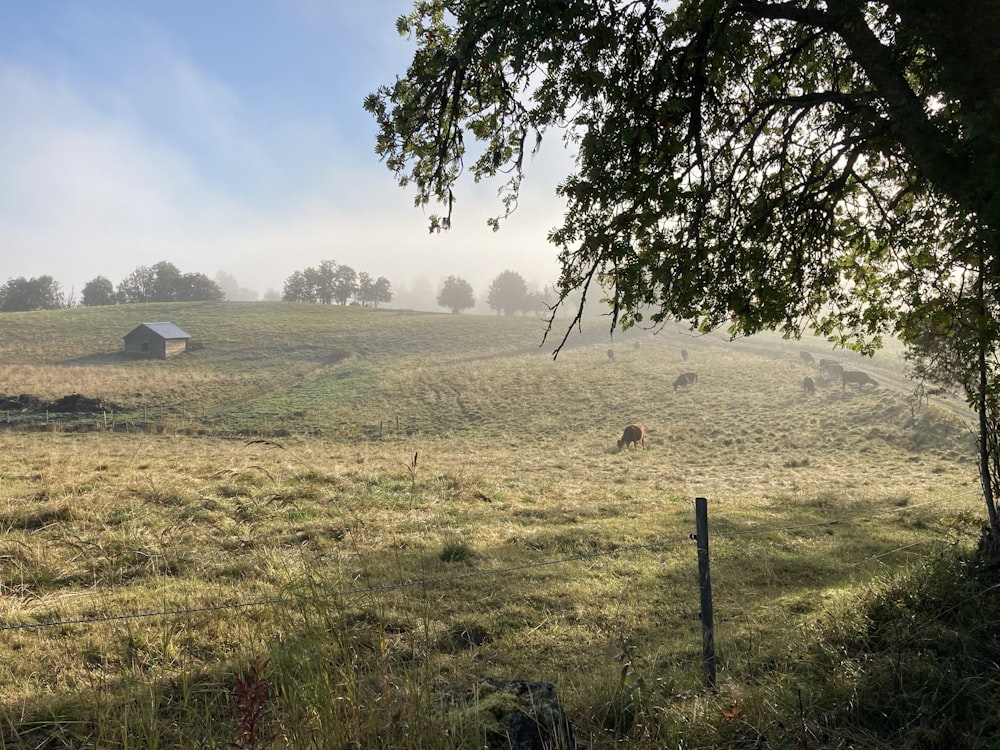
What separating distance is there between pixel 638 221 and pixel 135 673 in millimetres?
5474

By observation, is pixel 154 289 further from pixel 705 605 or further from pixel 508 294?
pixel 705 605

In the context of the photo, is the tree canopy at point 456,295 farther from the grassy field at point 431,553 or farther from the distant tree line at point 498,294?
the grassy field at point 431,553

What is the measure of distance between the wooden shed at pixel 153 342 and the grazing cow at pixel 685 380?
45204 millimetres

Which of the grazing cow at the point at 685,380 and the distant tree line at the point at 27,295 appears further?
the distant tree line at the point at 27,295

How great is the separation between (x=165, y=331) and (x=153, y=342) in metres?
1.78

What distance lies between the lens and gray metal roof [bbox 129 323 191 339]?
53594mm

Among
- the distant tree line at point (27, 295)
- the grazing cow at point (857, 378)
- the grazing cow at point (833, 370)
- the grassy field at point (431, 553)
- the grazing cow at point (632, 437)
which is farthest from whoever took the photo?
the distant tree line at point (27, 295)

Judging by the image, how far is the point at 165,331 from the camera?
180ft

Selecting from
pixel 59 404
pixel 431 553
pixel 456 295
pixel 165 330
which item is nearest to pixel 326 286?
pixel 456 295

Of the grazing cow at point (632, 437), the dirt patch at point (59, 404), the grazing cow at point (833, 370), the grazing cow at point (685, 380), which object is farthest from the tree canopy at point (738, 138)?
the grazing cow at point (833, 370)

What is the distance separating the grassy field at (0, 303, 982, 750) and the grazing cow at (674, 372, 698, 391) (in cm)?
597

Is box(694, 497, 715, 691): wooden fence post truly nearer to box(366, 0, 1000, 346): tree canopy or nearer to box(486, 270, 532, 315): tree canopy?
box(366, 0, 1000, 346): tree canopy

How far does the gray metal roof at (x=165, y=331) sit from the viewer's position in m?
53.6

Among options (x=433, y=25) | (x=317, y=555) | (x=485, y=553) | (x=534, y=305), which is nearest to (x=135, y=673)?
(x=317, y=555)
